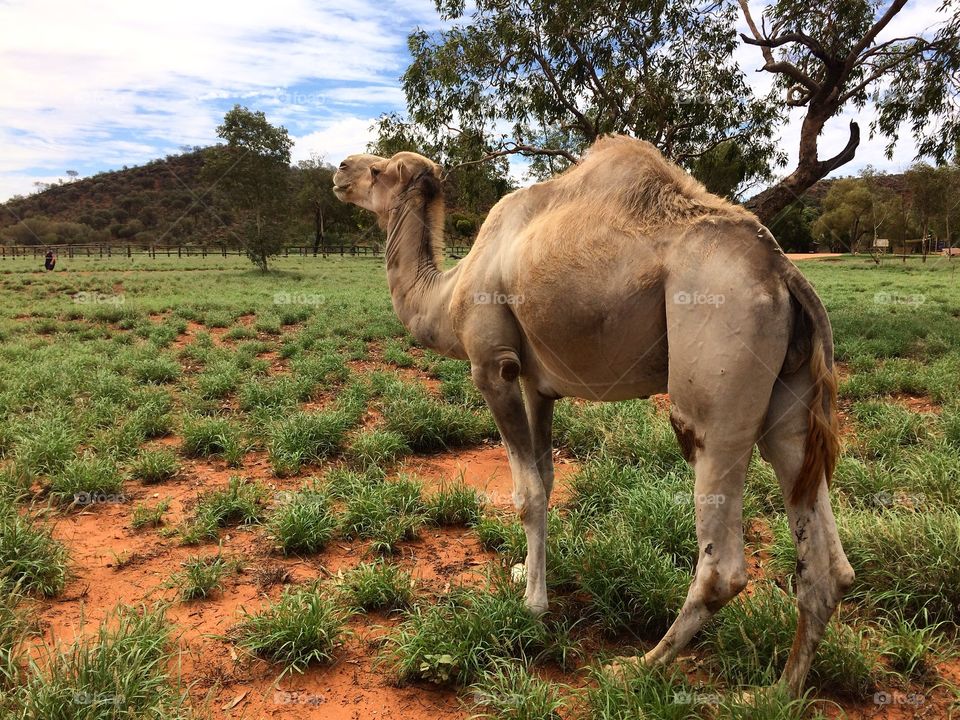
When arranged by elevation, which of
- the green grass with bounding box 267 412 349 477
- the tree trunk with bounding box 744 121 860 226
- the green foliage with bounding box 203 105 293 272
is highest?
the green foliage with bounding box 203 105 293 272

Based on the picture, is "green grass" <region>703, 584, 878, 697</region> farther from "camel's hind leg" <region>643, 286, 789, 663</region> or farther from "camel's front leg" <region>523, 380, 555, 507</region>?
"camel's front leg" <region>523, 380, 555, 507</region>

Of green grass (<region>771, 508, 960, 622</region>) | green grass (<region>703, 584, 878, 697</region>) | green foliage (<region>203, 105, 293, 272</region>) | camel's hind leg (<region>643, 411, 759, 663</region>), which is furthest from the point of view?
green foliage (<region>203, 105, 293, 272</region>)

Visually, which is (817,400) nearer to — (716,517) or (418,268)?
(716,517)

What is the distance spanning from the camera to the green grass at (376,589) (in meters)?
4.05

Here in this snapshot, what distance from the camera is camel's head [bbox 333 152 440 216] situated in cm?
482

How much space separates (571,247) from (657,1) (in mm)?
10540

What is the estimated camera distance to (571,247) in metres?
3.12

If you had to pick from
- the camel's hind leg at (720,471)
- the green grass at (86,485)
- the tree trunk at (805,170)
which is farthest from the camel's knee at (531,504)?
the tree trunk at (805,170)

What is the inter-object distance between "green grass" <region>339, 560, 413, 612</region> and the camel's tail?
257cm

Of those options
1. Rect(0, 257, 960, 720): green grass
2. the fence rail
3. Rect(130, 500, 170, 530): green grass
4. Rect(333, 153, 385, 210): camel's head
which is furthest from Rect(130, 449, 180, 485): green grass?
the fence rail

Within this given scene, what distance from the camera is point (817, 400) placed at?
9.17 feet

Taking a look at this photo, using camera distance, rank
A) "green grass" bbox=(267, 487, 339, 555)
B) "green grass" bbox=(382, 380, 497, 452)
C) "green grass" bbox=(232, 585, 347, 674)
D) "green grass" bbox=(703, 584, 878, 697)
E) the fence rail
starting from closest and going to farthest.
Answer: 1. "green grass" bbox=(703, 584, 878, 697)
2. "green grass" bbox=(232, 585, 347, 674)
3. "green grass" bbox=(267, 487, 339, 555)
4. "green grass" bbox=(382, 380, 497, 452)
5. the fence rail

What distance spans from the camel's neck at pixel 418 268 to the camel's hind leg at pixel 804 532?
224 cm

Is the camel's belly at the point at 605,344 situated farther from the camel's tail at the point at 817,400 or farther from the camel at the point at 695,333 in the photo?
the camel's tail at the point at 817,400
